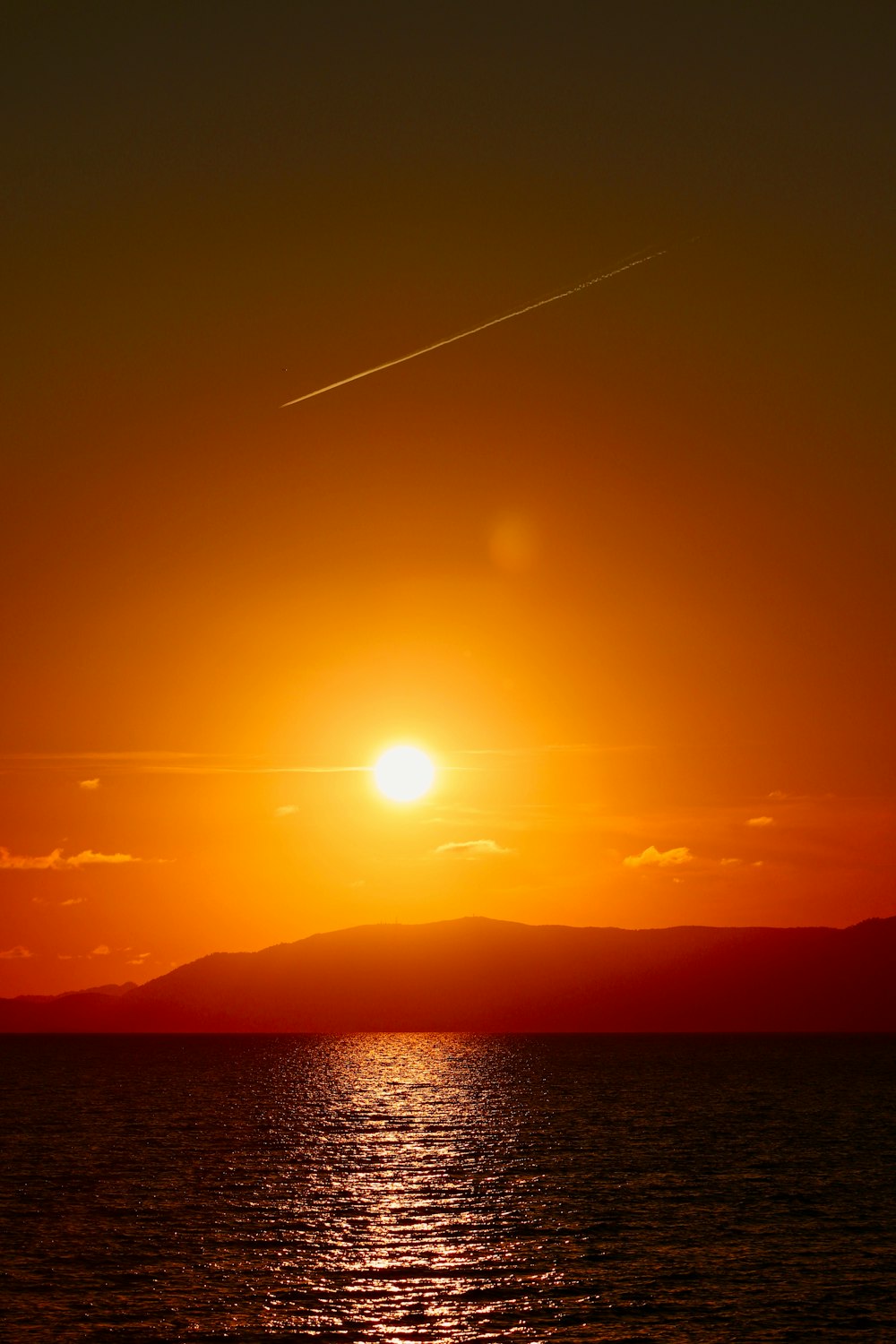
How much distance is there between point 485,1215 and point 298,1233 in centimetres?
1088

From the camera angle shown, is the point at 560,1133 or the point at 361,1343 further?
the point at 560,1133

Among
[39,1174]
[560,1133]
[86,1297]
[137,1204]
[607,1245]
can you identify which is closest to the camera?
[86,1297]

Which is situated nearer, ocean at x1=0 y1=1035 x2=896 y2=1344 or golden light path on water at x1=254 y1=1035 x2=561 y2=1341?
ocean at x1=0 y1=1035 x2=896 y2=1344

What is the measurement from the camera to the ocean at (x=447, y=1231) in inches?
1806

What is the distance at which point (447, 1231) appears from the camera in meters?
63.5

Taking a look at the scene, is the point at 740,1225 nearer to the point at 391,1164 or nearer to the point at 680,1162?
the point at 680,1162

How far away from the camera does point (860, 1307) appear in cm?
4838

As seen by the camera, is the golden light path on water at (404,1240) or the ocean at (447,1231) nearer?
the ocean at (447,1231)

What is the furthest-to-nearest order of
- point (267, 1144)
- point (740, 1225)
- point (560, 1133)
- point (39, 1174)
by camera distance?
point (560, 1133), point (267, 1144), point (39, 1174), point (740, 1225)

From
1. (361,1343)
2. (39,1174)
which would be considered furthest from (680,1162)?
(361,1343)

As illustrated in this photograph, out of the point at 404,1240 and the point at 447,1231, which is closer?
the point at 404,1240

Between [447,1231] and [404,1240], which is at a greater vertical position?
[404,1240]

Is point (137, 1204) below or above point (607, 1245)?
above

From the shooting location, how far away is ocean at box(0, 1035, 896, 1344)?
45.9 metres
